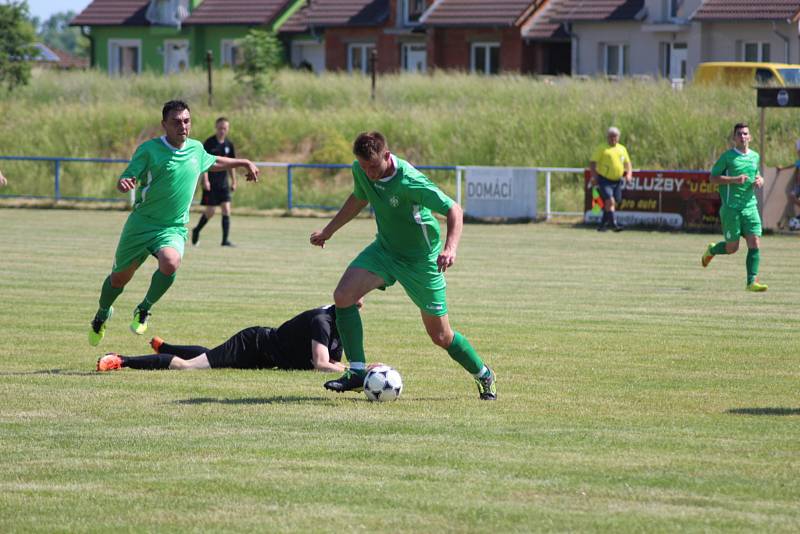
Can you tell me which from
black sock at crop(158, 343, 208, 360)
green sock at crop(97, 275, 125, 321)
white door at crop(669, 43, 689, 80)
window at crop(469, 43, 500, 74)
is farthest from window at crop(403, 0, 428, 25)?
black sock at crop(158, 343, 208, 360)

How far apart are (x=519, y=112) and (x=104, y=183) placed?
34.9ft

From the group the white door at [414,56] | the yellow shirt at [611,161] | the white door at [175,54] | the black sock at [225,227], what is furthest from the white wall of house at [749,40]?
the black sock at [225,227]

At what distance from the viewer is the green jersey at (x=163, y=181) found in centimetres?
1142

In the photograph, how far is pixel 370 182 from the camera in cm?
916

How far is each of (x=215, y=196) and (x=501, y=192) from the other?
28.9 feet

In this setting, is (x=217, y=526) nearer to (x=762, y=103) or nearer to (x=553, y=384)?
(x=553, y=384)

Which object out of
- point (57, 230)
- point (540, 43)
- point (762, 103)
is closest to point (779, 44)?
point (540, 43)

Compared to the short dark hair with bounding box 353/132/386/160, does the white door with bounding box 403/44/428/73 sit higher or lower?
higher

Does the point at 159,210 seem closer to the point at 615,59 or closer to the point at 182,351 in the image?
the point at 182,351

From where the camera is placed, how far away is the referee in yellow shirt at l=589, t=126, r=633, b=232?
89.4ft

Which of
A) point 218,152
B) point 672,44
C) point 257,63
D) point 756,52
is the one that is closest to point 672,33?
point 672,44

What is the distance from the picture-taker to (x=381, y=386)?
942cm

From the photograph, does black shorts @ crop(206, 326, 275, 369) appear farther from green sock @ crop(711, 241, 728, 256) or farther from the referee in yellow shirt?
the referee in yellow shirt

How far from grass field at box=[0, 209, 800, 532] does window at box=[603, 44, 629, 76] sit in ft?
123
